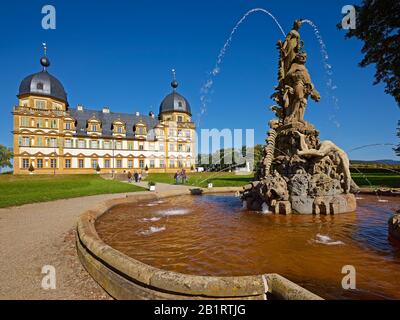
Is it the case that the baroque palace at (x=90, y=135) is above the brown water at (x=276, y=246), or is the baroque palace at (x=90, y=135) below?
above

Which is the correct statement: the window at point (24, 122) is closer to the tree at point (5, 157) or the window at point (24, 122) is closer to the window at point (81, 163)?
the window at point (81, 163)

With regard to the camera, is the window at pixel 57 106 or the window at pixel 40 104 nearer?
the window at pixel 40 104

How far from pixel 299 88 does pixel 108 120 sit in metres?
64.2

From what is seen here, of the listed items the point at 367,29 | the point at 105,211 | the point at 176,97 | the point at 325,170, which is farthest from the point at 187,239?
the point at 176,97

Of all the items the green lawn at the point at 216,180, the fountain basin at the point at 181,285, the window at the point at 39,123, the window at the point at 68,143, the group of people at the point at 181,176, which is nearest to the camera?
the fountain basin at the point at 181,285

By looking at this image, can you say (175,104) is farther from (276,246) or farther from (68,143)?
(276,246)

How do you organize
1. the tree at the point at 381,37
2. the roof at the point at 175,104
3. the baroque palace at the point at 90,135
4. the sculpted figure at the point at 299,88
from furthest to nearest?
1. the roof at the point at 175,104
2. the baroque palace at the point at 90,135
3. the tree at the point at 381,37
4. the sculpted figure at the point at 299,88

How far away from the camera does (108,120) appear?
66.4m

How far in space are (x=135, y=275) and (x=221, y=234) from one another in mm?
3205

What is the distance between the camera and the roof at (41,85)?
2047 inches

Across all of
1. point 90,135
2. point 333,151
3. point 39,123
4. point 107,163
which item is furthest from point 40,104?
point 333,151

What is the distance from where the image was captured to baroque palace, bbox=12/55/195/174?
50875 millimetres

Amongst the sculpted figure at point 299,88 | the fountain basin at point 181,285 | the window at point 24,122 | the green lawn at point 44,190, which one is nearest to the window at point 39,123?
the window at point 24,122

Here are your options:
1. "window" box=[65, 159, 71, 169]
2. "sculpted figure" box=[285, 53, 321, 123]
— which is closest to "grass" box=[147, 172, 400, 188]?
"sculpted figure" box=[285, 53, 321, 123]
